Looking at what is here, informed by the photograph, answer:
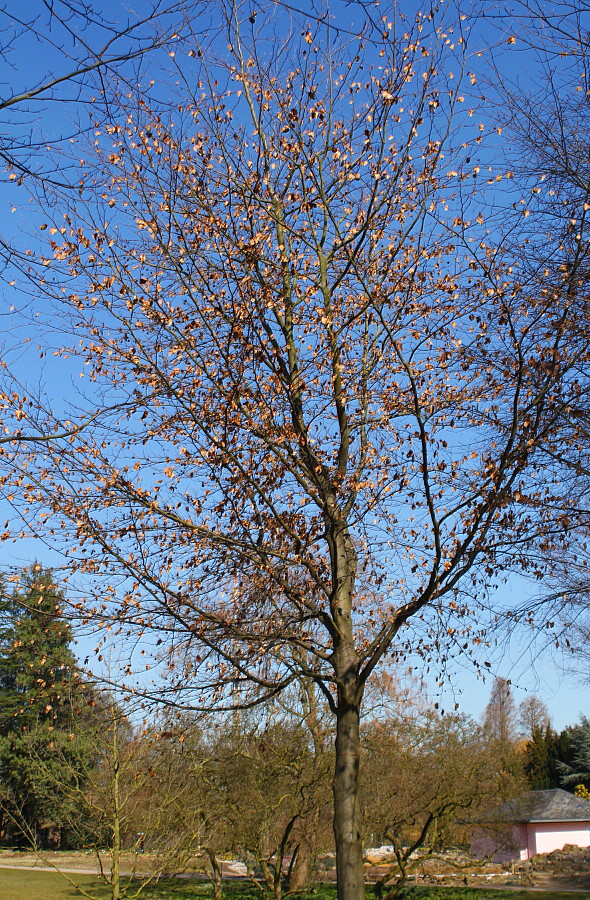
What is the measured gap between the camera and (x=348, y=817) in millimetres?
5254

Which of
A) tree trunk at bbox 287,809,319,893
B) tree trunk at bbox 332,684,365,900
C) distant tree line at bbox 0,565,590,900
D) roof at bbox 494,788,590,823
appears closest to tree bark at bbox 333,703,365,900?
tree trunk at bbox 332,684,365,900

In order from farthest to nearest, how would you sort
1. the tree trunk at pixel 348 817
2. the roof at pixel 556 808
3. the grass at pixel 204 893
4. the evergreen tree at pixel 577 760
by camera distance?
the evergreen tree at pixel 577 760
the roof at pixel 556 808
the grass at pixel 204 893
the tree trunk at pixel 348 817

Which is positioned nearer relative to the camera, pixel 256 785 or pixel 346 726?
pixel 346 726

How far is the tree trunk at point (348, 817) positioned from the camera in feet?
16.8

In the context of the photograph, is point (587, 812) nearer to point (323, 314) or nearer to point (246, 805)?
point (246, 805)

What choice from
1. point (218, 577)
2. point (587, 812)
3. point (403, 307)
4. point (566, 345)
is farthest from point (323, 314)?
point (587, 812)

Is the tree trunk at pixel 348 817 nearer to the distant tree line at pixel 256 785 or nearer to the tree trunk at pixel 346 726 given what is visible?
the tree trunk at pixel 346 726

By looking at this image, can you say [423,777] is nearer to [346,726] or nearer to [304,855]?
[304,855]

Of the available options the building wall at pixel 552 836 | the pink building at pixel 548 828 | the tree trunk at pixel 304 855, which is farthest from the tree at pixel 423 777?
the building wall at pixel 552 836

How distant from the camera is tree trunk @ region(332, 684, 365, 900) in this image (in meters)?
5.13

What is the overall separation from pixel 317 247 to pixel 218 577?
3.04 meters

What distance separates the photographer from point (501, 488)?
5.41 m

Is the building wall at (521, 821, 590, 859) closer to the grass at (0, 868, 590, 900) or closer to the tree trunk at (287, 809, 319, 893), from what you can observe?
the grass at (0, 868, 590, 900)

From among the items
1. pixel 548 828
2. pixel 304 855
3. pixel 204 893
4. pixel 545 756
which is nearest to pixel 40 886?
pixel 204 893
